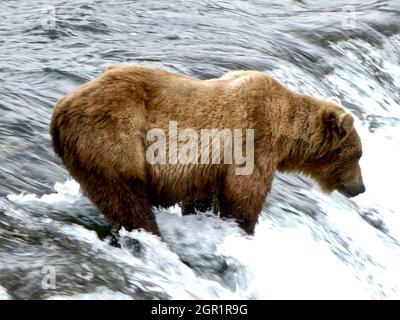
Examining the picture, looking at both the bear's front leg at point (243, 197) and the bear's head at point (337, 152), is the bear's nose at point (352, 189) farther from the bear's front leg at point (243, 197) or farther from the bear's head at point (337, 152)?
the bear's front leg at point (243, 197)

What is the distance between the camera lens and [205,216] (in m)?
7.87

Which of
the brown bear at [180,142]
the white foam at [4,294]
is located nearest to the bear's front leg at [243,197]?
the brown bear at [180,142]

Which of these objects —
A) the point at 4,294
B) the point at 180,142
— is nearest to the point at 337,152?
the point at 180,142

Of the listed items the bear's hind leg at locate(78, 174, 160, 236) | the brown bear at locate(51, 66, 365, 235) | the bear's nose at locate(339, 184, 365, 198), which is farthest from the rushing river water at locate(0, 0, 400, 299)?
the bear's nose at locate(339, 184, 365, 198)

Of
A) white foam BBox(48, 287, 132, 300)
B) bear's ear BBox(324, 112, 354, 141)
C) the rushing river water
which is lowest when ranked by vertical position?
the rushing river water

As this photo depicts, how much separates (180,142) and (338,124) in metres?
1.38

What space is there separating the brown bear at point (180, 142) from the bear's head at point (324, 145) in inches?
0.4

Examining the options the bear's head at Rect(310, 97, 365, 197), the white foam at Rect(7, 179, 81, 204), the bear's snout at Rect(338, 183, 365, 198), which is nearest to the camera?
the white foam at Rect(7, 179, 81, 204)

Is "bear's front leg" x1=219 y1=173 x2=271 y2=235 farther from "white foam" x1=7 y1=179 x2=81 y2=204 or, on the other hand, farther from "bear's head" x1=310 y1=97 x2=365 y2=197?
"white foam" x1=7 y1=179 x2=81 y2=204

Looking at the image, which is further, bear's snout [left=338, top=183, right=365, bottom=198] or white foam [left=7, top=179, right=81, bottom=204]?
bear's snout [left=338, top=183, right=365, bottom=198]

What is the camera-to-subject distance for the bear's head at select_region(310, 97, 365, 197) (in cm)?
809
